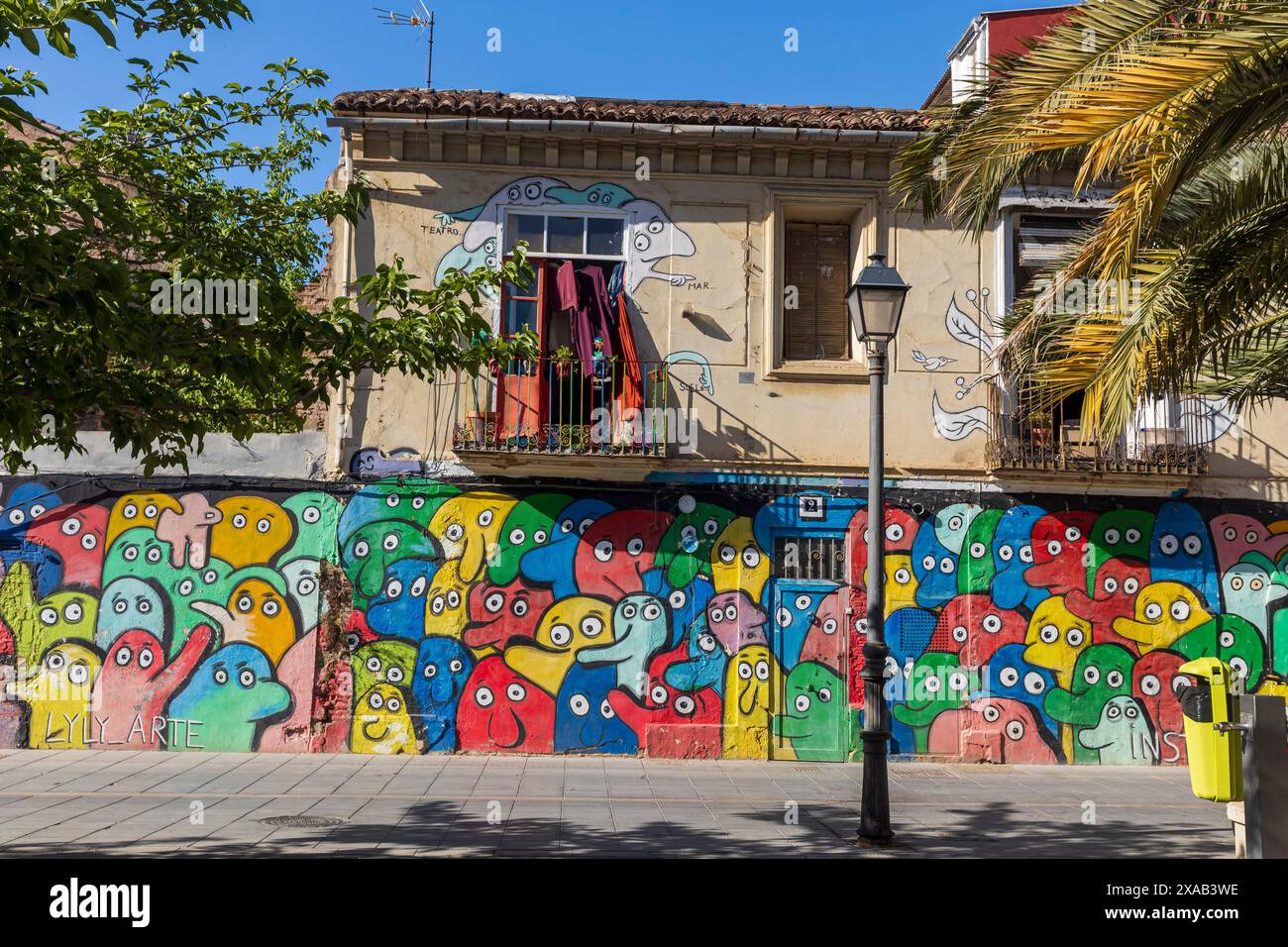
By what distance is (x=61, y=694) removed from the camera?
38.3ft

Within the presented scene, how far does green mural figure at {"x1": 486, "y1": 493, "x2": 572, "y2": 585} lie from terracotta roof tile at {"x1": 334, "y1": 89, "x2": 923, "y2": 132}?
438cm

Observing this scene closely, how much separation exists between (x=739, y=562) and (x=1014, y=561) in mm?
3138

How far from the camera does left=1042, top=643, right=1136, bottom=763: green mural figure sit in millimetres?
12188

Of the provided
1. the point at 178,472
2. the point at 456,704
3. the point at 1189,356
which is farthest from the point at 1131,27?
the point at 178,472

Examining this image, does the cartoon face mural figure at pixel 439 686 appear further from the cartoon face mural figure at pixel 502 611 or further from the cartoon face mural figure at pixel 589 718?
the cartoon face mural figure at pixel 589 718

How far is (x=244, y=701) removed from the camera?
11695mm

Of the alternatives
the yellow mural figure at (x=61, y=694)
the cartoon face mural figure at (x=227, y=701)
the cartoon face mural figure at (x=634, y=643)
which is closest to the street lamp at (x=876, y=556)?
the cartoon face mural figure at (x=634, y=643)

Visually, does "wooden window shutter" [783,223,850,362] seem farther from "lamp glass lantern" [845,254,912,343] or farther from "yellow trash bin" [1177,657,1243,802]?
"yellow trash bin" [1177,657,1243,802]

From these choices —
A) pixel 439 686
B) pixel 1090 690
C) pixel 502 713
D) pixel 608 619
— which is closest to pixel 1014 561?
pixel 1090 690

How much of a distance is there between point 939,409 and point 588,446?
409 cm

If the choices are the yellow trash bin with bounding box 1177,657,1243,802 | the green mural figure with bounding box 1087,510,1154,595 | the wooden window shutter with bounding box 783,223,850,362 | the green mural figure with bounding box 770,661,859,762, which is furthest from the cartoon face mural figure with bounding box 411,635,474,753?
the yellow trash bin with bounding box 1177,657,1243,802

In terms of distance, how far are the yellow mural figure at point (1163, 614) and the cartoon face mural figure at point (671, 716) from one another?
16.2 feet

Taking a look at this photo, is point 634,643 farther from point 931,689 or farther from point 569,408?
point 931,689

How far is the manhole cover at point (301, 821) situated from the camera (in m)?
8.02
